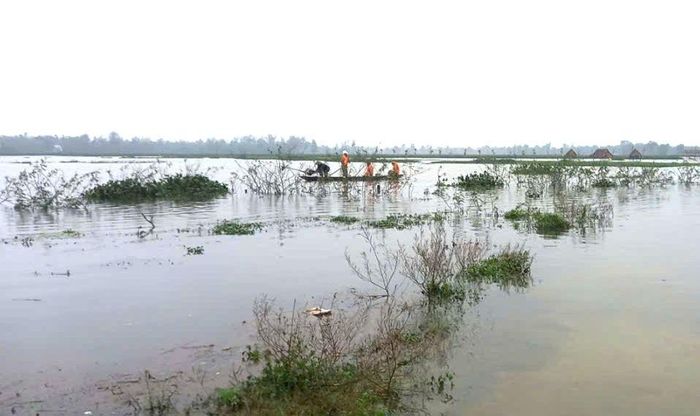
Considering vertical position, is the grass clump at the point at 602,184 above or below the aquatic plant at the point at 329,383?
above

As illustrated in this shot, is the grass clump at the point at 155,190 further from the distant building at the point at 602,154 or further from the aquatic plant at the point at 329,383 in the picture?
the distant building at the point at 602,154

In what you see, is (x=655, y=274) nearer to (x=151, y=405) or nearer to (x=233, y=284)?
(x=233, y=284)

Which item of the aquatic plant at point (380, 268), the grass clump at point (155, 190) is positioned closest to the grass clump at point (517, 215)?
the aquatic plant at point (380, 268)

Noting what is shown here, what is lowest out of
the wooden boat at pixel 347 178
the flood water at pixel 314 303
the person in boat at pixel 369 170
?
the flood water at pixel 314 303

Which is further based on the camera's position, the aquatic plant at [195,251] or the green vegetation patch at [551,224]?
the green vegetation patch at [551,224]

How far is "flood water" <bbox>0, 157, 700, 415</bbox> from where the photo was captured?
6.20 metres

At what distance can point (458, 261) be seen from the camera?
37.0 ft

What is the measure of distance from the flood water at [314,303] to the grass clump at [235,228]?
0.43 m

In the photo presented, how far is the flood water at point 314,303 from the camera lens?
20.3 feet

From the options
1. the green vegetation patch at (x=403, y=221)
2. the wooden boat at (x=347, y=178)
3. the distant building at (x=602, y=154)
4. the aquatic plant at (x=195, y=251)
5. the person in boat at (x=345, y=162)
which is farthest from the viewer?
the distant building at (x=602, y=154)

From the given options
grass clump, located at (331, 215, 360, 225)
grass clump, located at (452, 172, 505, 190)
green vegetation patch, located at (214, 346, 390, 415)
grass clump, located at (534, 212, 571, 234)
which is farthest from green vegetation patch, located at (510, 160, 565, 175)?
green vegetation patch, located at (214, 346, 390, 415)

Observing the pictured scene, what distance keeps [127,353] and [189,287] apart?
344 centimetres

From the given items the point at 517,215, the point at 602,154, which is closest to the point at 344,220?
the point at 517,215

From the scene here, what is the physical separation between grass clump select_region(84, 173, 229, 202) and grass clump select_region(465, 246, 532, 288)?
19.7m
